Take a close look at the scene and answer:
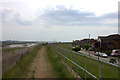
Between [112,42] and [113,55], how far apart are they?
31.2 ft

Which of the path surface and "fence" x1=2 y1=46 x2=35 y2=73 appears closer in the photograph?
the path surface

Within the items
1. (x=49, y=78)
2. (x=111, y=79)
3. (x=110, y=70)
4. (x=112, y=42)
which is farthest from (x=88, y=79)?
(x=112, y=42)

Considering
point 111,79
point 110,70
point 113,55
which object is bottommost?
point 113,55

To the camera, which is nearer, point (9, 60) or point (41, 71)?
point (41, 71)

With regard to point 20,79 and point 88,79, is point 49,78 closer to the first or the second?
point 20,79

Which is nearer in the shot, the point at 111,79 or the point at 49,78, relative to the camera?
the point at 111,79

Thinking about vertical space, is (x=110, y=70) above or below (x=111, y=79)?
above

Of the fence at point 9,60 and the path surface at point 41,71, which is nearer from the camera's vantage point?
the path surface at point 41,71

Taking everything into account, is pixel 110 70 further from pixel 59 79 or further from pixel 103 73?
pixel 59 79

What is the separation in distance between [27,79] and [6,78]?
120 centimetres

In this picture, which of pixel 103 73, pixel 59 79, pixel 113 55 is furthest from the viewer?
pixel 113 55

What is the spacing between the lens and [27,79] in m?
10.0

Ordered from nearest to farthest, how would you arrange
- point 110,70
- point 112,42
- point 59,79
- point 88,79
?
point 110,70 → point 88,79 → point 59,79 → point 112,42

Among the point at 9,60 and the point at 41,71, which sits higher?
the point at 41,71
